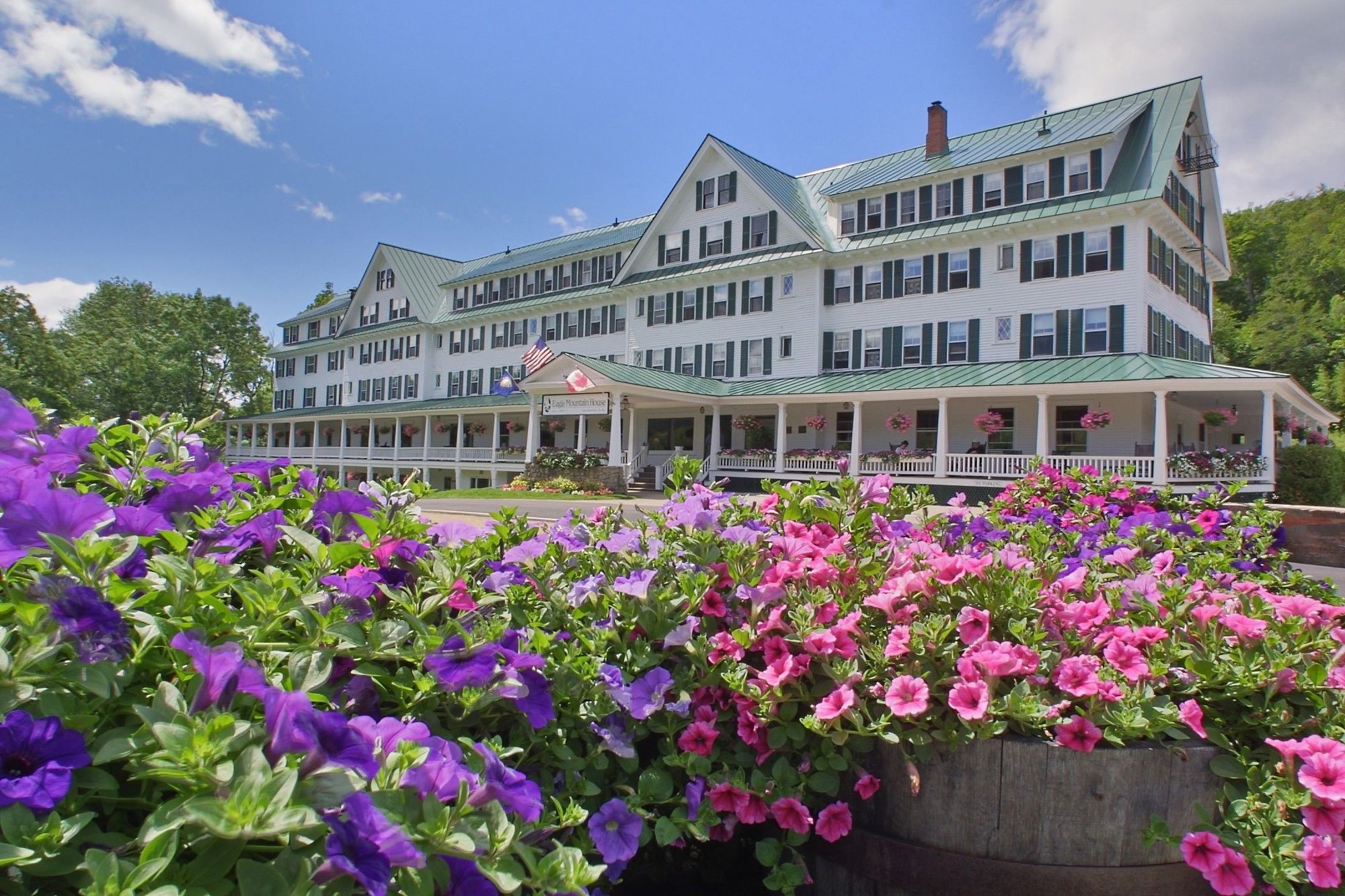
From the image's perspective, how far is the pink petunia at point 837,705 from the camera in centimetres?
189

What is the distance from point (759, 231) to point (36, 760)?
30.9m

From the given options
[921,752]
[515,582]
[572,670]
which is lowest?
[921,752]

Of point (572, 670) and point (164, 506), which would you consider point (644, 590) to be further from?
point (164, 506)

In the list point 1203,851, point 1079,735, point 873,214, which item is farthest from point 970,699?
point 873,214

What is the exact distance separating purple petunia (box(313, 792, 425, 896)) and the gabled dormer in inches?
1140

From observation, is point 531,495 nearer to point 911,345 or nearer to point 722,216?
point 911,345

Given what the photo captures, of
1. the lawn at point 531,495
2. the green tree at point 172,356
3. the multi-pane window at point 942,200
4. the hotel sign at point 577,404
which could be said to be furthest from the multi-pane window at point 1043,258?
the green tree at point 172,356

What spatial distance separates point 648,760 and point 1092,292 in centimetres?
2507

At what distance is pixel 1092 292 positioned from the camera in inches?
907

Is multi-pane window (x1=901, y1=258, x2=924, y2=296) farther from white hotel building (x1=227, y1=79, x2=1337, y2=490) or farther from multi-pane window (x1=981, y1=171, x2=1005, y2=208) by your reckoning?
multi-pane window (x1=981, y1=171, x2=1005, y2=208)

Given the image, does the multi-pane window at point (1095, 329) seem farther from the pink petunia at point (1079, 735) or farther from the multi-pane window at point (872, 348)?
the pink petunia at point (1079, 735)

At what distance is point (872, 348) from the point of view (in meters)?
27.7

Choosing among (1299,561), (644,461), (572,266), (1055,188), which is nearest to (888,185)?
(1055,188)

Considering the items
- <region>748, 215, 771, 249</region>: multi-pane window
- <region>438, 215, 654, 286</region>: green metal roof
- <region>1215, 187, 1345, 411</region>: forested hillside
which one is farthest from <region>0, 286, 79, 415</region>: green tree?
<region>1215, 187, 1345, 411</region>: forested hillside
